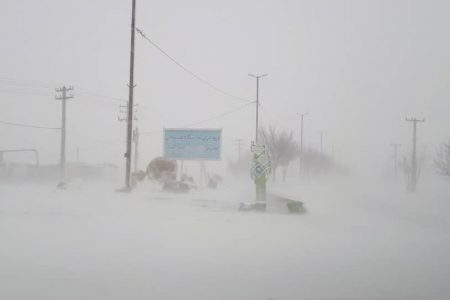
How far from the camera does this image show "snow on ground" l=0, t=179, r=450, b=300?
654cm

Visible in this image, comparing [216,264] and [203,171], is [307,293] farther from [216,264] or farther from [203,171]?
[203,171]

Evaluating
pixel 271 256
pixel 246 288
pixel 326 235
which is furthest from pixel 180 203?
pixel 246 288

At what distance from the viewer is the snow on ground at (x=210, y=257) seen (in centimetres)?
654

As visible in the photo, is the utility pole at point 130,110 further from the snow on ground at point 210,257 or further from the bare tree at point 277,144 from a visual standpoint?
the bare tree at point 277,144

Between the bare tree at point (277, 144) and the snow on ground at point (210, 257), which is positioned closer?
the snow on ground at point (210, 257)

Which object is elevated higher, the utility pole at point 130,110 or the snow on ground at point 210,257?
the utility pole at point 130,110

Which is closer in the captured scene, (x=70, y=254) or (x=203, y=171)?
(x=70, y=254)

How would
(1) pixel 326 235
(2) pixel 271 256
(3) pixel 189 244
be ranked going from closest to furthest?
1. (2) pixel 271 256
2. (3) pixel 189 244
3. (1) pixel 326 235

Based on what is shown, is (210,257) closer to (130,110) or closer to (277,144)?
(130,110)

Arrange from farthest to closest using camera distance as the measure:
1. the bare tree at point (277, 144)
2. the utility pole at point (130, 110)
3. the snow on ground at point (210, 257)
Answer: the bare tree at point (277, 144) < the utility pole at point (130, 110) < the snow on ground at point (210, 257)

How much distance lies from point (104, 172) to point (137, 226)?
48.2 meters

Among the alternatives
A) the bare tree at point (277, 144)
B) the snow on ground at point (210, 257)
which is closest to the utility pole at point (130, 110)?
the snow on ground at point (210, 257)

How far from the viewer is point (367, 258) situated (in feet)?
28.1

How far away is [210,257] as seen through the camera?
819 cm
